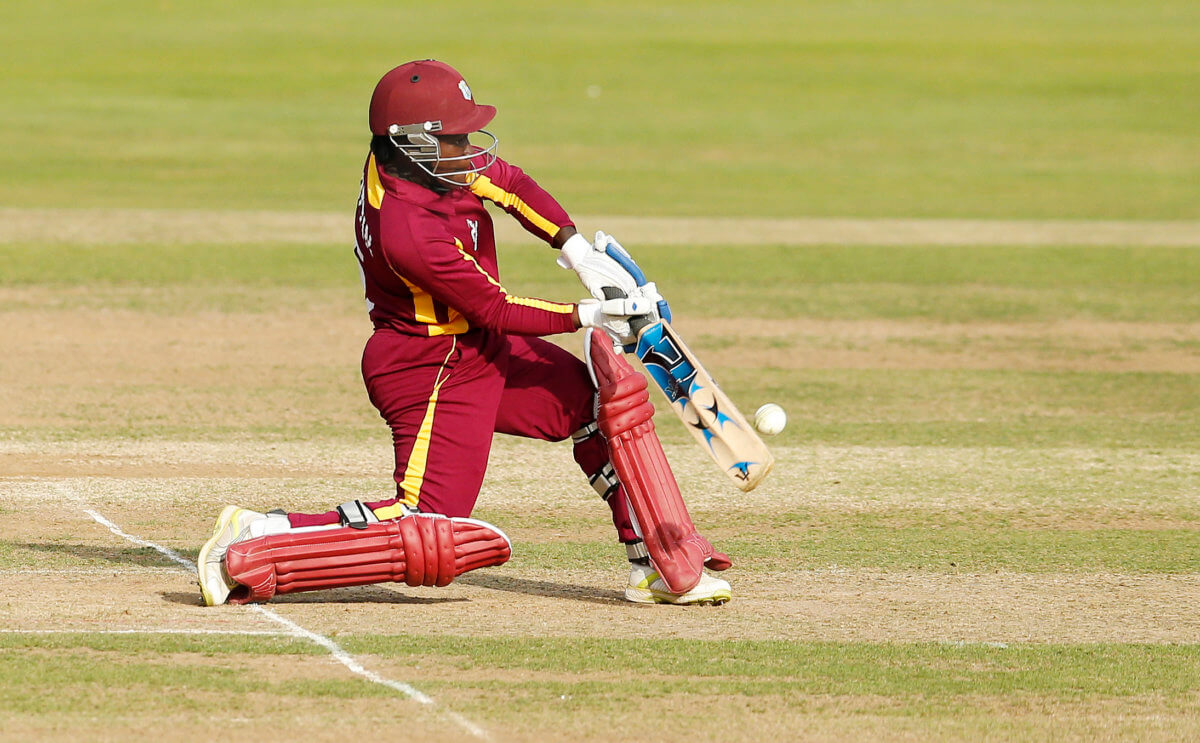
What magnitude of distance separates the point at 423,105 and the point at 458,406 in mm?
1076

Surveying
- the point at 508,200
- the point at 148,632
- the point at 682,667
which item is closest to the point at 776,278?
the point at 508,200

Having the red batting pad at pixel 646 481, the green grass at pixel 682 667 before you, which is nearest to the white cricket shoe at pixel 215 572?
the green grass at pixel 682 667

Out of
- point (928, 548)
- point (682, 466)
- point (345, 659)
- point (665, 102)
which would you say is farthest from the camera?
point (665, 102)

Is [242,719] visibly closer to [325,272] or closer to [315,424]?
[315,424]

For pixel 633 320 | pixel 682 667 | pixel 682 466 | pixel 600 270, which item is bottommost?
pixel 682 466

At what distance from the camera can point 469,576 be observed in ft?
21.3

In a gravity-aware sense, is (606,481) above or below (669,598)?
above

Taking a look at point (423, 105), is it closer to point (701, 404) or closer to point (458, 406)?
point (458, 406)

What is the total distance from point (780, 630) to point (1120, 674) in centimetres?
111

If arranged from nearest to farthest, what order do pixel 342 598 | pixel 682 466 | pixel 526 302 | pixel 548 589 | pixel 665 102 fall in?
pixel 526 302 → pixel 342 598 → pixel 548 589 → pixel 682 466 → pixel 665 102

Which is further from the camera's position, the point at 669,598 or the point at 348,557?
the point at 669,598

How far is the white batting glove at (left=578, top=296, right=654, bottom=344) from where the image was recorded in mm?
5754

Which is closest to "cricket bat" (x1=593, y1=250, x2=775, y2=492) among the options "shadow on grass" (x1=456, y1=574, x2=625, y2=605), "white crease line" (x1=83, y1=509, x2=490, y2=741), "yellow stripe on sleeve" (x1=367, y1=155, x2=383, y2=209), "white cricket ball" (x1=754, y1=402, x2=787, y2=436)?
"white cricket ball" (x1=754, y1=402, x2=787, y2=436)

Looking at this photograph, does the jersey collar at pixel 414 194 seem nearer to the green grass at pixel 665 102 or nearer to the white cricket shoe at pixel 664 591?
the white cricket shoe at pixel 664 591
